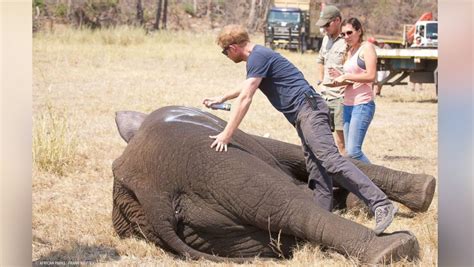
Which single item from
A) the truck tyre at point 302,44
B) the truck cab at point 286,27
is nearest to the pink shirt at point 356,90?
the truck tyre at point 302,44

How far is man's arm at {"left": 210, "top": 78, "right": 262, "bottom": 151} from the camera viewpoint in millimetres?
5070

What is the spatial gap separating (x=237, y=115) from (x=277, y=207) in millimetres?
568

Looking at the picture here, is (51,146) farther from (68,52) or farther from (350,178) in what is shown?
(68,52)

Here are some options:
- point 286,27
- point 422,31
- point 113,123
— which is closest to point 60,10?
point 286,27

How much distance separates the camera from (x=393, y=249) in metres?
4.62

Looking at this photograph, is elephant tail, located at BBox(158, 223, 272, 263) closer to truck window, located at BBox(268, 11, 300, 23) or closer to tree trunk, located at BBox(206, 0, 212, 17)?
truck window, located at BBox(268, 11, 300, 23)

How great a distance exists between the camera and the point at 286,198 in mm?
4992

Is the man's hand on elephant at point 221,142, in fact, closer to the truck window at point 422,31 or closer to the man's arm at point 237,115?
the man's arm at point 237,115

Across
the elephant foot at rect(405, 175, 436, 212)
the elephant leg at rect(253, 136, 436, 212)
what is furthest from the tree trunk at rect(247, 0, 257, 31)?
the elephant foot at rect(405, 175, 436, 212)

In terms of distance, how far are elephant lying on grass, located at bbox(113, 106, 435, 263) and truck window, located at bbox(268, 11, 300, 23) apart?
24.9m

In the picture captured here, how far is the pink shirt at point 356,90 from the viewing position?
21.8ft

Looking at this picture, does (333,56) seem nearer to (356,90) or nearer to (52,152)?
(356,90)
